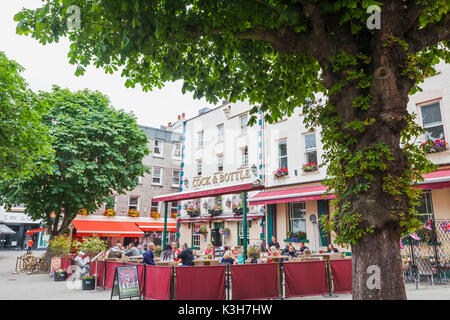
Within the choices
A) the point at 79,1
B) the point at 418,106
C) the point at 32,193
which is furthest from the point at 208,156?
the point at 79,1

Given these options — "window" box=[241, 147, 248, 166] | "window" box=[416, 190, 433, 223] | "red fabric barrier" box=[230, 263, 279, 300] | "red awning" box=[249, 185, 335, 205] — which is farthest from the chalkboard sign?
"window" box=[241, 147, 248, 166]

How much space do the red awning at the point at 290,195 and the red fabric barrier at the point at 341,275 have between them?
468cm

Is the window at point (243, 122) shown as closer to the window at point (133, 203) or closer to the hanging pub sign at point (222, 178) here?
the hanging pub sign at point (222, 178)

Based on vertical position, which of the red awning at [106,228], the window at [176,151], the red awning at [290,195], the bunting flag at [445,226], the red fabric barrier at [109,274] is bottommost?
the red fabric barrier at [109,274]

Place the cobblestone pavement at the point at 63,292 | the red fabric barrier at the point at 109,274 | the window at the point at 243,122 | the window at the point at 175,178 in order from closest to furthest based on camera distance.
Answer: the cobblestone pavement at the point at 63,292 < the red fabric barrier at the point at 109,274 < the window at the point at 243,122 < the window at the point at 175,178

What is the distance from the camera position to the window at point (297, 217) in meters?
17.4

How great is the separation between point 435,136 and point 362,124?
11.1m

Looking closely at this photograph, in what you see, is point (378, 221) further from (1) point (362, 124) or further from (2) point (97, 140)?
(2) point (97, 140)

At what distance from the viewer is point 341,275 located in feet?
33.0

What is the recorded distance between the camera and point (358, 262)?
426 centimetres

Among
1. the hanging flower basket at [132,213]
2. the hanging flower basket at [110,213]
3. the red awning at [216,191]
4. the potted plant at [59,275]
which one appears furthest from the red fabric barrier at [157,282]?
the hanging flower basket at [132,213]

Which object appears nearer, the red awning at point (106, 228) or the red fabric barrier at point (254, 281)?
the red fabric barrier at point (254, 281)

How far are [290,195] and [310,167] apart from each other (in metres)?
1.90

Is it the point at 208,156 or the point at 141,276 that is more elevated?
the point at 208,156
